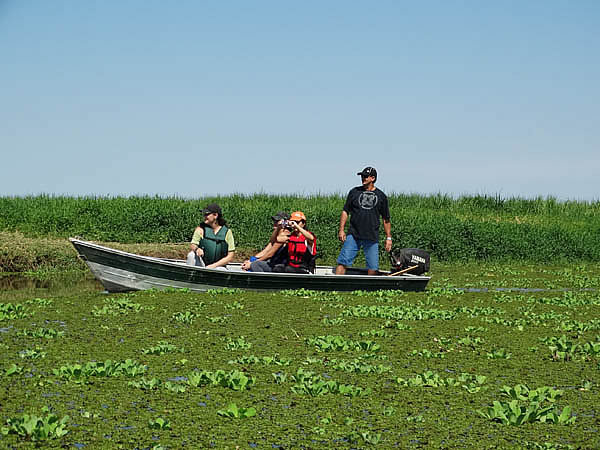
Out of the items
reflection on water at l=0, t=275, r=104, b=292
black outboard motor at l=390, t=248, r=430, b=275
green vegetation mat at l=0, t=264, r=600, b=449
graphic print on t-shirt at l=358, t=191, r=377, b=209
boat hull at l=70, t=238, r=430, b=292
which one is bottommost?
reflection on water at l=0, t=275, r=104, b=292

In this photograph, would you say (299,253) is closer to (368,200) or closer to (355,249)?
(355,249)

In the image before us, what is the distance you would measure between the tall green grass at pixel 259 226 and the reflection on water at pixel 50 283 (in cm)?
699

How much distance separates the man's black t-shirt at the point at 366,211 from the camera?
623 inches

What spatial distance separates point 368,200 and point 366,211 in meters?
0.26

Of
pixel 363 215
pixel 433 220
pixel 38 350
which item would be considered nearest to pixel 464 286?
pixel 363 215

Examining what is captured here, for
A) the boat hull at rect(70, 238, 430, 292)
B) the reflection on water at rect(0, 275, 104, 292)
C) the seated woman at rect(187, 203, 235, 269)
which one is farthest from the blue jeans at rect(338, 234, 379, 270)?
the reflection on water at rect(0, 275, 104, 292)

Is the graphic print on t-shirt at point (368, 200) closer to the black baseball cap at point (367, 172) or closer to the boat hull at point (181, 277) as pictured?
the black baseball cap at point (367, 172)

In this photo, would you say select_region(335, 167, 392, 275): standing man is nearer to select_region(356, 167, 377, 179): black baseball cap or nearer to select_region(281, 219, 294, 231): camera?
select_region(356, 167, 377, 179): black baseball cap

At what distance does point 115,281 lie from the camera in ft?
52.5

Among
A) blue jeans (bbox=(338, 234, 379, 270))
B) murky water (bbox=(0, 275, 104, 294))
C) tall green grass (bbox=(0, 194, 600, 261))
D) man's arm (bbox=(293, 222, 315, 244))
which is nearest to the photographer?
man's arm (bbox=(293, 222, 315, 244))

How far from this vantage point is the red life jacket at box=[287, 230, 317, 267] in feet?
52.3

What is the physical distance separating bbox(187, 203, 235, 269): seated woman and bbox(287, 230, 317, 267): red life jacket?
51.6 inches

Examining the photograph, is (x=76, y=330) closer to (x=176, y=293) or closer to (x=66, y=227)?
(x=176, y=293)

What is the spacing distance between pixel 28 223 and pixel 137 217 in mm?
4642
